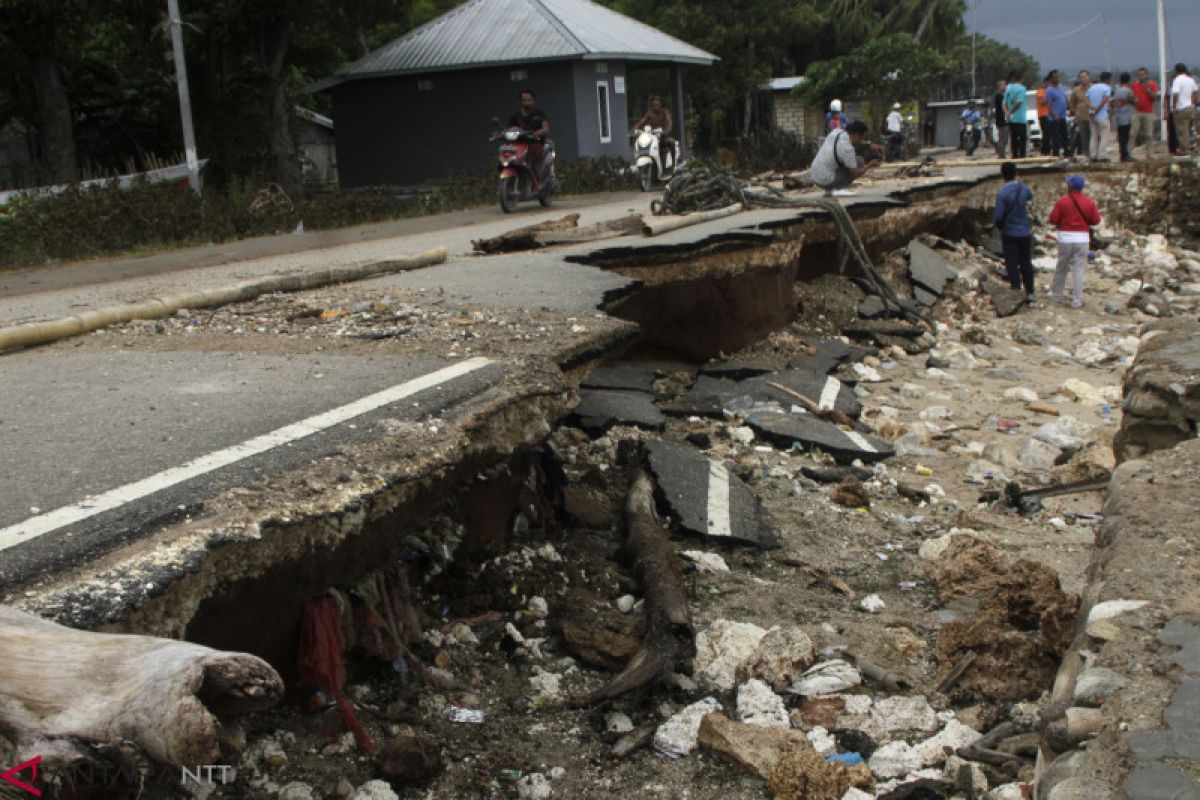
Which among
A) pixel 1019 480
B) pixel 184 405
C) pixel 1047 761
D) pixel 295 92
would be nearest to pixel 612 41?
pixel 295 92

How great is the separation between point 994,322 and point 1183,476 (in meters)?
10.2

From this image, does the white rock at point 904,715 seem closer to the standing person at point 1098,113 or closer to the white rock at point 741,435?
the white rock at point 741,435

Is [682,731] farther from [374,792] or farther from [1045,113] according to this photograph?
[1045,113]

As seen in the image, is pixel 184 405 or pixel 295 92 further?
pixel 295 92

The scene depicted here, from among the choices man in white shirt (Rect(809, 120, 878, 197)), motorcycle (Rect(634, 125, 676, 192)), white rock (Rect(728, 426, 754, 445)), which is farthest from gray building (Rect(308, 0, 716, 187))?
white rock (Rect(728, 426, 754, 445))

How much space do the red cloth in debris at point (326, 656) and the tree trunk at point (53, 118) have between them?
19825 mm

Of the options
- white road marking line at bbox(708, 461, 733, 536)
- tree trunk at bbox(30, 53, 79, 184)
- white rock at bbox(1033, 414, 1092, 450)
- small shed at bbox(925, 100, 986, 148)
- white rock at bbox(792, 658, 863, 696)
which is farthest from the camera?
small shed at bbox(925, 100, 986, 148)

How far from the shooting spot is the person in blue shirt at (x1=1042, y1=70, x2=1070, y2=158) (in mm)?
21641

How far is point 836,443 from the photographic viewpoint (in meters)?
7.72

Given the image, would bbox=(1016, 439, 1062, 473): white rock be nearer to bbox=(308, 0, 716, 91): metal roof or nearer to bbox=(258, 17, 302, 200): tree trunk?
bbox=(258, 17, 302, 200): tree trunk

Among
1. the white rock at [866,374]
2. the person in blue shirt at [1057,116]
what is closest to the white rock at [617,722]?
the white rock at [866,374]

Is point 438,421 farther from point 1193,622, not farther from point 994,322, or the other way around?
point 994,322

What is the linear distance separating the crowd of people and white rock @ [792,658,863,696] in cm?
1937

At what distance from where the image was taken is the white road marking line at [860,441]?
7.78 metres
